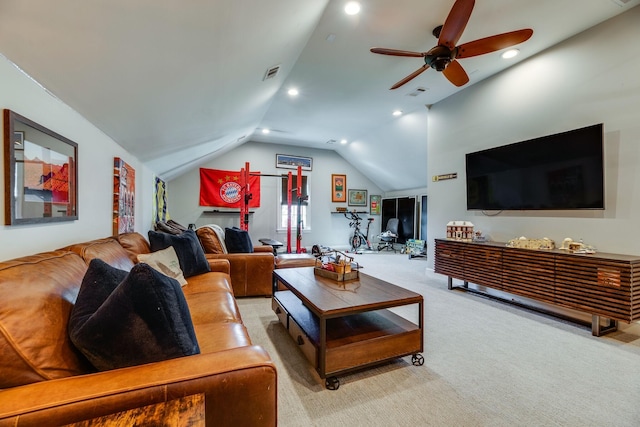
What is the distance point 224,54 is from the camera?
83.2 inches

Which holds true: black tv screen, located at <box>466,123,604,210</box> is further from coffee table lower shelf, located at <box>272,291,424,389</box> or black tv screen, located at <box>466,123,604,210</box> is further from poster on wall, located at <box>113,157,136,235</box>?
poster on wall, located at <box>113,157,136,235</box>

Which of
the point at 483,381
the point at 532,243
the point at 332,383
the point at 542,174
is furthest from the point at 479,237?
the point at 332,383

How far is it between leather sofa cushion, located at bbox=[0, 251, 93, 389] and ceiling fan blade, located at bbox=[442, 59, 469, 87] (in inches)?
121

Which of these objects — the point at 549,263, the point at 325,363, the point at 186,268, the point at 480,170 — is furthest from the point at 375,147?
the point at 325,363

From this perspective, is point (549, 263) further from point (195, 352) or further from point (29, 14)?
point (29, 14)

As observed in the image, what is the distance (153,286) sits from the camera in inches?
37.0

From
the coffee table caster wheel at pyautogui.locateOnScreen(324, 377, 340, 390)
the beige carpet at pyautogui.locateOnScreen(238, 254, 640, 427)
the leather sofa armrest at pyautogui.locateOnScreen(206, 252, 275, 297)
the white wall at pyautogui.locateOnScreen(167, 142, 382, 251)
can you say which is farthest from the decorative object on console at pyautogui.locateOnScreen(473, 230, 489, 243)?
the white wall at pyautogui.locateOnScreen(167, 142, 382, 251)

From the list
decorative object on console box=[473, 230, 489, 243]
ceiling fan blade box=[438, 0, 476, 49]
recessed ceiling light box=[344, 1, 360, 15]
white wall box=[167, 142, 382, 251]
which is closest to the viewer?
ceiling fan blade box=[438, 0, 476, 49]

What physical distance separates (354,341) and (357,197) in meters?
6.87

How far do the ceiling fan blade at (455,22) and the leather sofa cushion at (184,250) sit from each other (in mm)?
2918

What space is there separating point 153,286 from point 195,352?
29cm

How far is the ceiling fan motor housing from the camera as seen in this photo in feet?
7.38

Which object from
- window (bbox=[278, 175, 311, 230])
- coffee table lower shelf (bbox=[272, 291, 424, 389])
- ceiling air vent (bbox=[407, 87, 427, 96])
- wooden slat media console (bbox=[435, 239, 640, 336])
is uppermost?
A: ceiling air vent (bbox=[407, 87, 427, 96])

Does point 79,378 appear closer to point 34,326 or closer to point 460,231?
point 34,326
